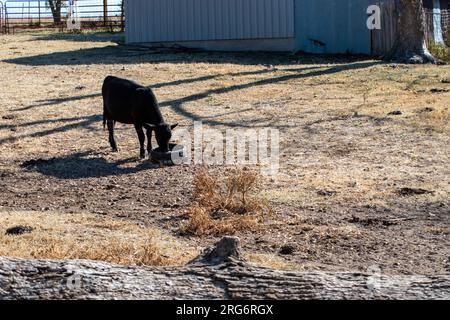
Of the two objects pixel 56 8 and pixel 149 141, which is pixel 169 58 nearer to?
pixel 149 141

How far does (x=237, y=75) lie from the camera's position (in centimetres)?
1958

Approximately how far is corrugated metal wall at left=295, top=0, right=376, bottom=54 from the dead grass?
15756 millimetres

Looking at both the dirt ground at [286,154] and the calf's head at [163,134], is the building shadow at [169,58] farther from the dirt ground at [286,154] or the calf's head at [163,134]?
the calf's head at [163,134]

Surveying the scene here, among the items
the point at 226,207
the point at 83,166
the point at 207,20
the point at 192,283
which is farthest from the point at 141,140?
→ the point at 207,20

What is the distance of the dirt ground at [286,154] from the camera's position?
826cm

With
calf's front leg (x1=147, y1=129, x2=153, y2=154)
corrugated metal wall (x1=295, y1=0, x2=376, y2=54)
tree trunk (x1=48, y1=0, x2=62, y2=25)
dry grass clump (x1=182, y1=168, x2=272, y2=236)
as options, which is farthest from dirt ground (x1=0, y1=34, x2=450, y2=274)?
tree trunk (x1=48, y1=0, x2=62, y2=25)

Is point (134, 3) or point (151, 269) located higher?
point (134, 3)

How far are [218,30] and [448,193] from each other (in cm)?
1642

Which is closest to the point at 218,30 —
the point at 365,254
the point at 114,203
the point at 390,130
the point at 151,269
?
the point at 390,130

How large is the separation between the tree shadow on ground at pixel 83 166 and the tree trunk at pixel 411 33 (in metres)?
10.9

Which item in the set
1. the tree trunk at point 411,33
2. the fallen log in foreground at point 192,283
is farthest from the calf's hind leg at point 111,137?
the tree trunk at point 411,33
